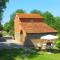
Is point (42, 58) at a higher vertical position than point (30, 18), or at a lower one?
lower

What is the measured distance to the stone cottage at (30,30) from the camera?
145 feet

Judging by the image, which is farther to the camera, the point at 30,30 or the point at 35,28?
the point at 35,28

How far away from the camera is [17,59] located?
24969 millimetres

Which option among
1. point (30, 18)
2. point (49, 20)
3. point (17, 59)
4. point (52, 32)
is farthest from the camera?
point (49, 20)

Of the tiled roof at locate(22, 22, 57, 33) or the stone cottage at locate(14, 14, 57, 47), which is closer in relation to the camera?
the stone cottage at locate(14, 14, 57, 47)

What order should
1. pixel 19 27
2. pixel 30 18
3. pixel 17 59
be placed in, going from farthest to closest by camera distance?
1. pixel 30 18
2. pixel 19 27
3. pixel 17 59

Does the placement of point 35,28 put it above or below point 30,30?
above

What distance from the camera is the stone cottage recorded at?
145ft

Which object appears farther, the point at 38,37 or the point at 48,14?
the point at 48,14

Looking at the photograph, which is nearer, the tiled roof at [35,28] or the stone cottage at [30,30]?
the stone cottage at [30,30]

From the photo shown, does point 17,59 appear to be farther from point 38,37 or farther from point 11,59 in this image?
point 38,37

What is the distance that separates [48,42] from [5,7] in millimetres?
8788

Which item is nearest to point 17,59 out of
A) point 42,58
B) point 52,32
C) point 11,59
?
point 11,59

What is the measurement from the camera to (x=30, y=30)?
45375mm
